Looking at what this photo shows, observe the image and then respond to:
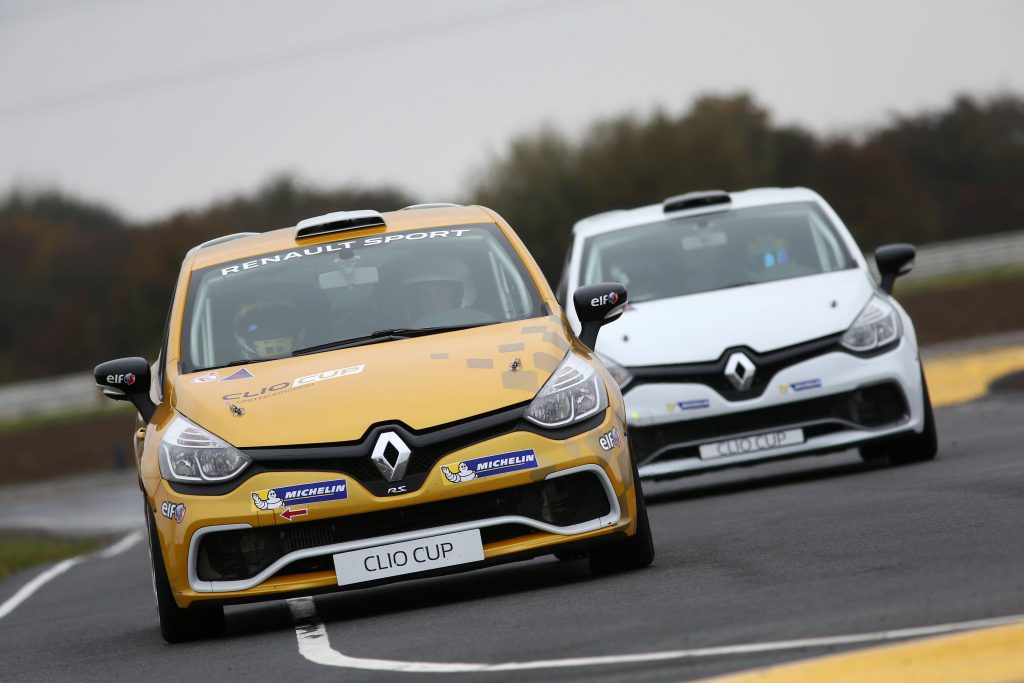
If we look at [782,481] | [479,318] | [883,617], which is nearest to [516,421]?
[479,318]

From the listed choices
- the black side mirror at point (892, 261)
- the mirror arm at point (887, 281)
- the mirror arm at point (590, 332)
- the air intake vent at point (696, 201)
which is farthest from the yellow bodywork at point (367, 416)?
the air intake vent at point (696, 201)

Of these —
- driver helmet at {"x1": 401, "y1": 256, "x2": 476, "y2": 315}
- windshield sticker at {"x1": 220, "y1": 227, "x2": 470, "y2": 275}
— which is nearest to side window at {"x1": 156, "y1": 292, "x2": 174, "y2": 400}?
windshield sticker at {"x1": 220, "y1": 227, "x2": 470, "y2": 275}

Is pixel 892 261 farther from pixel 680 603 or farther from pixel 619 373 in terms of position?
pixel 680 603

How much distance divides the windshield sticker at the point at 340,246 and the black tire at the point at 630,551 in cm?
175

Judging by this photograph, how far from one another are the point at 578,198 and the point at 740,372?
66869 millimetres

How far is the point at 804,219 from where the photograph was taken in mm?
13289

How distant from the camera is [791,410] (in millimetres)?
11578

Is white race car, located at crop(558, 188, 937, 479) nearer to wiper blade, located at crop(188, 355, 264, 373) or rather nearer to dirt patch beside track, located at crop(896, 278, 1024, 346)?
wiper blade, located at crop(188, 355, 264, 373)

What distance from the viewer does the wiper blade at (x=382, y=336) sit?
860 centimetres

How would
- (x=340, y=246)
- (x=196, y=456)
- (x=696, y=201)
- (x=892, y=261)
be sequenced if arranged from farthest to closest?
(x=696, y=201)
(x=892, y=261)
(x=340, y=246)
(x=196, y=456)

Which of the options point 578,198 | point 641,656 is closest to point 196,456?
point 641,656

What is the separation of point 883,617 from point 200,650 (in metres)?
3.10

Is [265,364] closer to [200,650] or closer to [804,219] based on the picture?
[200,650]

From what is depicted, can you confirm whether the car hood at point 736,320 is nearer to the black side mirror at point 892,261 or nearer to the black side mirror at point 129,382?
the black side mirror at point 892,261
